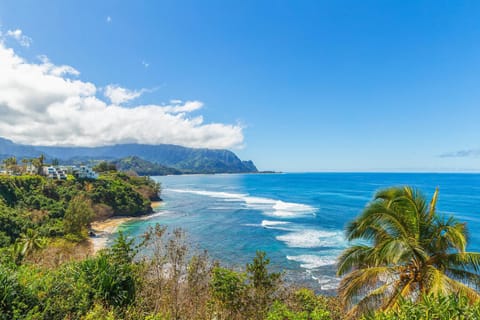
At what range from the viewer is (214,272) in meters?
7.84

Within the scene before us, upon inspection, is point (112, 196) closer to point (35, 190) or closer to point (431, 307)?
point (35, 190)

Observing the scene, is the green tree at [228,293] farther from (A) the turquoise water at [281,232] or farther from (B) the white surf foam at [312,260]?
(B) the white surf foam at [312,260]

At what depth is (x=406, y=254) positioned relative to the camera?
Answer: 5.97 meters

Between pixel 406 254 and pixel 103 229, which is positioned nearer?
pixel 406 254

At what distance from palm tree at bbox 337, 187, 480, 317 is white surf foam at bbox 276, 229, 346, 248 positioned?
20794 mm

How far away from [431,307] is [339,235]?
28573 mm

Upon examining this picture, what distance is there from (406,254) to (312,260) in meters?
18.0

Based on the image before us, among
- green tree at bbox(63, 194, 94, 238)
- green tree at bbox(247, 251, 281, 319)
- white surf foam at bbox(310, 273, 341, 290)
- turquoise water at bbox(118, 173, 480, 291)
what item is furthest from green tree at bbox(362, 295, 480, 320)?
green tree at bbox(63, 194, 94, 238)

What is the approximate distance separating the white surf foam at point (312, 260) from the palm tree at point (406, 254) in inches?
607

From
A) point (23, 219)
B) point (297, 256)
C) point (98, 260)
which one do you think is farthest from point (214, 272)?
point (23, 219)

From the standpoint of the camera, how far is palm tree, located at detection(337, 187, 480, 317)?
5.81 meters

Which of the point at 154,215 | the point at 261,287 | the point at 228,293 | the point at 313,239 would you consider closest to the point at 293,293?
the point at 261,287

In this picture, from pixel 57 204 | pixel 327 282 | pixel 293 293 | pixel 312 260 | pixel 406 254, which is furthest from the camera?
pixel 57 204

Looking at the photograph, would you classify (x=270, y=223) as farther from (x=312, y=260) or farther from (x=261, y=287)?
(x=261, y=287)
